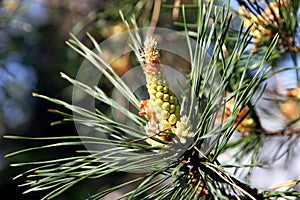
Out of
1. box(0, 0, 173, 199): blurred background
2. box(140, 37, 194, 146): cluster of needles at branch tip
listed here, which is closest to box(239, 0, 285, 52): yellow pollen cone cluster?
box(140, 37, 194, 146): cluster of needles at branch tip

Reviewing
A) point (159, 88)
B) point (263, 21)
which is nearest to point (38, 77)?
point (263, 21)

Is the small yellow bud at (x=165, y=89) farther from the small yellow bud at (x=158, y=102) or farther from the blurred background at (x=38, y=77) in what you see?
the blurred background at (x=38, y=77)

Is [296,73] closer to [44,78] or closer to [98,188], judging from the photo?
[98,188]

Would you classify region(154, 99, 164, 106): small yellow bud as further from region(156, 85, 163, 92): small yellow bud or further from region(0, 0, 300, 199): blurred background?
region(0, 0, 300, 199): blurred background

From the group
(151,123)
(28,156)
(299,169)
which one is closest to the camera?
(151,123)

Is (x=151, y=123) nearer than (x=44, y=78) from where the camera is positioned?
Yes

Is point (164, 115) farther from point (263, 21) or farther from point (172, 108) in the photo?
point (263, 21)

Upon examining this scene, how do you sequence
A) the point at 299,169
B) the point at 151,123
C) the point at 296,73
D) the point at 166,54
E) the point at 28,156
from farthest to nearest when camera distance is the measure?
the point at 28,156 → the point at 166,54 → the point at 299,169 → the point at 296,73 → the point at 151,123

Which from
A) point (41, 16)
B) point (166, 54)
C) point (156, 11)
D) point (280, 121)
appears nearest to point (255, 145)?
point (280, 121)

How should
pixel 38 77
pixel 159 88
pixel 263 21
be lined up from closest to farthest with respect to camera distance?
pixel 159 88 → pixel 263 21 → pixel 38 77
